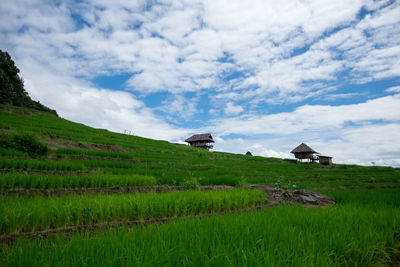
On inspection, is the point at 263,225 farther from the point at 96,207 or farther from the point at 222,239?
the point at 96,207

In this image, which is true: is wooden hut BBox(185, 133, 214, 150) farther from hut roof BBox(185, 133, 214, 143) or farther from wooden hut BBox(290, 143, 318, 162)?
wooden hut BBox(290, 143, 318, 162)

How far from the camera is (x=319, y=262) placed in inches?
70.6

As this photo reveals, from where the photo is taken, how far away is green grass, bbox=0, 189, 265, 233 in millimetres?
2936

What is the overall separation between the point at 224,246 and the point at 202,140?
45186 mm

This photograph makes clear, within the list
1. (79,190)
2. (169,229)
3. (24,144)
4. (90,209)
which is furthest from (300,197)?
(24,144)

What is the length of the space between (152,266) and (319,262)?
4.79 ft

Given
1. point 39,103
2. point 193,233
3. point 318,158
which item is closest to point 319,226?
point 193,233

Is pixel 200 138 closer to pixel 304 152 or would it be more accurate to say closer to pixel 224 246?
pixel 304 152

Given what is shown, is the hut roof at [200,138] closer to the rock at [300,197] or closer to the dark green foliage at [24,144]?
the dark green foliage at [24,144]

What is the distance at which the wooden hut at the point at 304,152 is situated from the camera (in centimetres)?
4084

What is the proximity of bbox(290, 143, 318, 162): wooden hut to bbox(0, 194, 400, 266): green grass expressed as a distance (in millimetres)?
41958

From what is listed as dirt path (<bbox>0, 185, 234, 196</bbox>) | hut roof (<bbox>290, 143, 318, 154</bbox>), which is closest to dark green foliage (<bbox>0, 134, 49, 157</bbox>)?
dirt path (<bbox>0, 185, 234, 196</bbox>)

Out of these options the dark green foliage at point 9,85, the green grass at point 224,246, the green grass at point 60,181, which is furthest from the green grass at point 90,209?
the dark green foliage at point 9,85

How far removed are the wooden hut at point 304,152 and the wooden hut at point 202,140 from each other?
1826 centimetres
